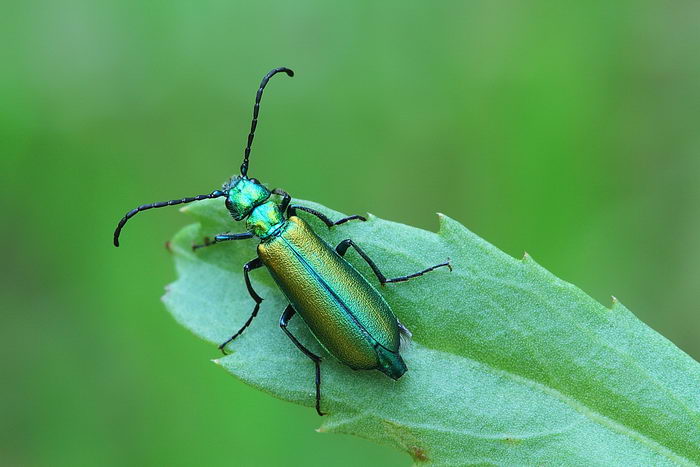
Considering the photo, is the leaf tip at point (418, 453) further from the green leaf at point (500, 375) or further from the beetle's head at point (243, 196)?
the beetle's head at point (243, 196)

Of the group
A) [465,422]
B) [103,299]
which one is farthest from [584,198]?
[103,299]

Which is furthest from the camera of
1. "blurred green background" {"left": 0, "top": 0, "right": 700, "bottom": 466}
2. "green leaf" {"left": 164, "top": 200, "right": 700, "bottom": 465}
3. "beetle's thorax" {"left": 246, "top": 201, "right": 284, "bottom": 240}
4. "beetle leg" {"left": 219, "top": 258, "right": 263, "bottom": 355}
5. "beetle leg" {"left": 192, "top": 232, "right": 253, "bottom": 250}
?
"blurred green background" {"left": 0, "top": 0, "right": 700, "bottom": 466}

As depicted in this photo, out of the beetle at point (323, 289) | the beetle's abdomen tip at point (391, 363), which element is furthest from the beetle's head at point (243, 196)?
the beetle's abdomen tip at point (391, 363)

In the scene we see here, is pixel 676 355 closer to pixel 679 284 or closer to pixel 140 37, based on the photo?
pixel 679 284

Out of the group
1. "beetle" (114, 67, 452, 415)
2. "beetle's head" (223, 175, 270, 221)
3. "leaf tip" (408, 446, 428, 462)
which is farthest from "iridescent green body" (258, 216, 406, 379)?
"leaf tip" (408, 446, 428, 462)

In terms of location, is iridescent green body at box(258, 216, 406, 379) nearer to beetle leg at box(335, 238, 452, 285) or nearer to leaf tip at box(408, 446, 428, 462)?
beetle leg at box(335, 238, 452, 285)

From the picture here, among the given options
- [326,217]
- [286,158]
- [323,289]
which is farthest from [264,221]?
[286,158]

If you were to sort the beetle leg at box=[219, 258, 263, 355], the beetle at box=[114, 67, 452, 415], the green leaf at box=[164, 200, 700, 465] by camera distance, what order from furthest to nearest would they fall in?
the beetle leg at box=[219, 258, 263, 355] → the beetle at box=[114, 67, 452, 415] → the green leaf at box=[164, 200, 700, 465]
